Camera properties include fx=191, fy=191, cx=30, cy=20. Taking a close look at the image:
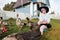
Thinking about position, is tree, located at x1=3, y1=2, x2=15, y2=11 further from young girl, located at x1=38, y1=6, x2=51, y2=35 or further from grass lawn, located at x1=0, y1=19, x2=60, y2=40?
young girl, located at x1=38, y1=6, x2=51, y2=35

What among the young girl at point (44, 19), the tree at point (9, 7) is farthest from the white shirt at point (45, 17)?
the tree at point (9, 7)

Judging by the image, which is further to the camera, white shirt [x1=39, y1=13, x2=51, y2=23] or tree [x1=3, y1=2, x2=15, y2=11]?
tree [x1=3, y1=2, x2=15, y2=11]

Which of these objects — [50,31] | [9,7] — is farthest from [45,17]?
[9,7]

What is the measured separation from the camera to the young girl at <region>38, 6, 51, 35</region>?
2493 millimetres

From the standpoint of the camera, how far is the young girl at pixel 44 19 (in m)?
2.49

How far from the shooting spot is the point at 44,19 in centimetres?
249

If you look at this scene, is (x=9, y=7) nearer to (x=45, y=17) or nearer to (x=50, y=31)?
(x=45, y=17)

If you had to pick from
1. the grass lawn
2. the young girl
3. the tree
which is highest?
the tree

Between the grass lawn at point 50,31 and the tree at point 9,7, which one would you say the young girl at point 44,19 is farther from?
the tree at point 9,7

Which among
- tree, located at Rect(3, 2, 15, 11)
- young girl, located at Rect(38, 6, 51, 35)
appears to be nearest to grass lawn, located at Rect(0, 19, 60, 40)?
young girl, located at Rect(38, 6, 51, 35)

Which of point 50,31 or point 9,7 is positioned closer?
point 50,31

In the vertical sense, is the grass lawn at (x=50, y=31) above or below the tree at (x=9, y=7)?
below

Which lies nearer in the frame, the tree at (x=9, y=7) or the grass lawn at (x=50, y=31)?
the grass lawn at (x=50, y=31)

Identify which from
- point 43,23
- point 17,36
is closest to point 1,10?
point 17,36
